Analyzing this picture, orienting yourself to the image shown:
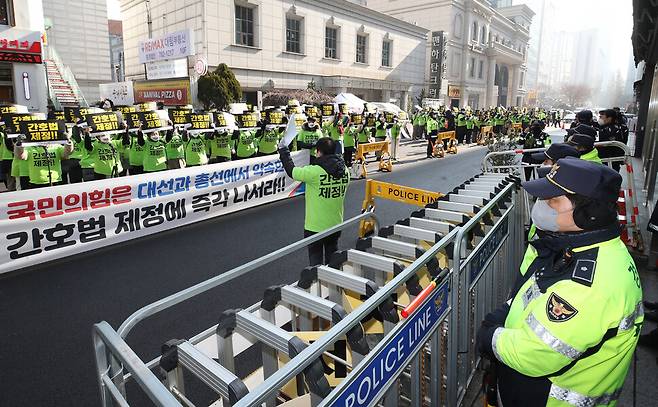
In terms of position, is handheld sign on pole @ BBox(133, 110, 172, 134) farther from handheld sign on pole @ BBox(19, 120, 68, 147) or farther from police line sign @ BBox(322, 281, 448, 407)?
police line sign @ BBox(322, 281, 448, 407)

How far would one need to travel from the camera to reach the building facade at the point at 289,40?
2900 centimetres

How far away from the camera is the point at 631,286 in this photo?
1.88 m

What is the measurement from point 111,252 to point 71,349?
320 centimetres

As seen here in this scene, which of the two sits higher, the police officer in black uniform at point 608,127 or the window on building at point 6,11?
the window on building at point 6,11

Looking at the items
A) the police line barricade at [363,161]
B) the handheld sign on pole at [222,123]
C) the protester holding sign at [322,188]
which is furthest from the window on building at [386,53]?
the protester holding sign at [322,188]

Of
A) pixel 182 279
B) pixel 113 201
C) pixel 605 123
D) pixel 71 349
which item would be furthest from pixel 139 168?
pixel 605 123

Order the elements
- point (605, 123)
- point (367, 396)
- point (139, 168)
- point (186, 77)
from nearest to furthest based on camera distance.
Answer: point (367, 396)
point (605, 123)
point (139, 168)
point (186, 77)

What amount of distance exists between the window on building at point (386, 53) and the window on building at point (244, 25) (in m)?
15.7

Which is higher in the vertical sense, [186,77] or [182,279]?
[186,77]

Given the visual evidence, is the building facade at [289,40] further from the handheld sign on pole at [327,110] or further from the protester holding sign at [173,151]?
the protester holding sign at [173,151]

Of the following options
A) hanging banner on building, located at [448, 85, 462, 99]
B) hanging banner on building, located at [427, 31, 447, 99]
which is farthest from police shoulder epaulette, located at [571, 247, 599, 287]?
hanging banner on building, located at [448, 85, 462, 99]

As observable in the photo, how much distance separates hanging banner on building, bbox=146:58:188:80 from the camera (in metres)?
28.9

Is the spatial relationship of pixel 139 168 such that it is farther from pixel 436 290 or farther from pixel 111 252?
pixel 436 290

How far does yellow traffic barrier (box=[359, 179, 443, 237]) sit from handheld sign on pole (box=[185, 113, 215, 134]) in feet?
21.9
